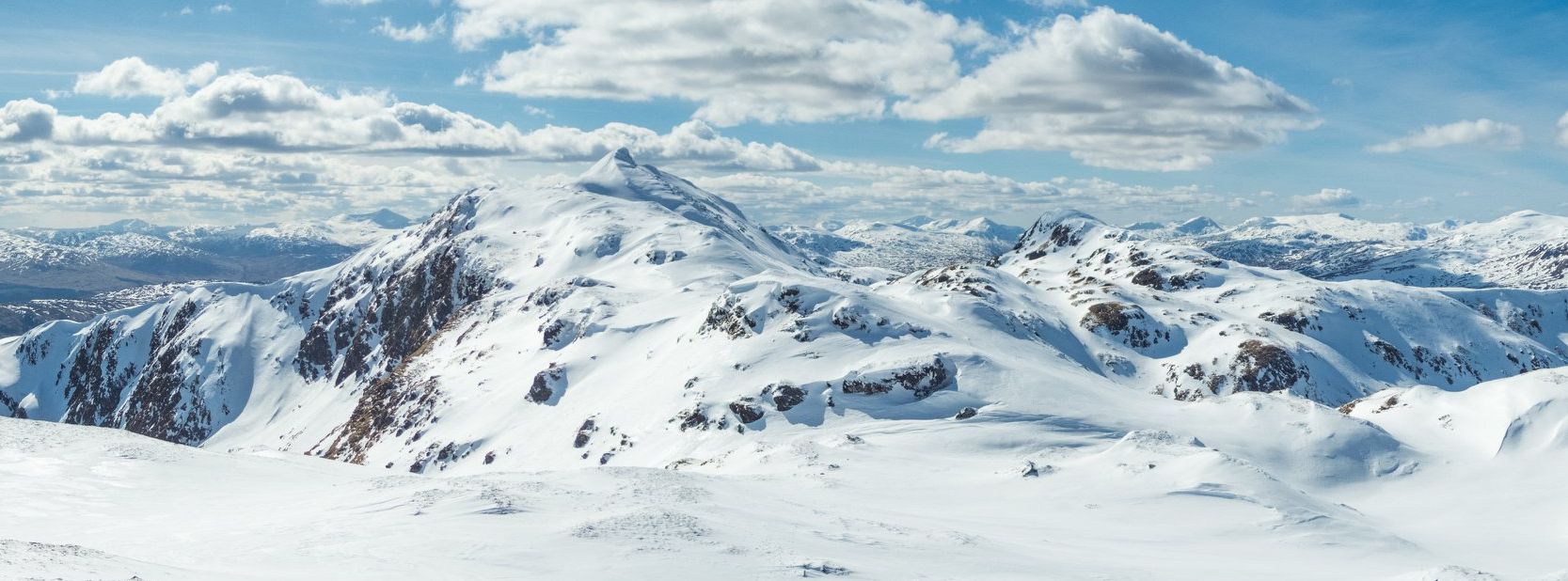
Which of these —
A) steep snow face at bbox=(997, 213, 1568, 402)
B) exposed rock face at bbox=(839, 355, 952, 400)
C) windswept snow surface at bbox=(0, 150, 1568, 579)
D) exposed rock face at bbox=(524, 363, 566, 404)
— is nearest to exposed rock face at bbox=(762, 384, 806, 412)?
windswept snow surface at bbox=(0, 150, 1568, 579)

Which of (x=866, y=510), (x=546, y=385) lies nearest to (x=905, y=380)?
(x=866, y=510)

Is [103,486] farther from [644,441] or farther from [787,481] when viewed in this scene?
[644,441]

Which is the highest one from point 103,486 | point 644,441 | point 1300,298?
point 1300,298

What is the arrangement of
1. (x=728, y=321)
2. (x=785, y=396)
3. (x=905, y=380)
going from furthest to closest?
(x=728, y=321) → (x=905, y=380) → (x=785, y=396)

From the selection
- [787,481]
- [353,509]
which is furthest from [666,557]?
[787,481]

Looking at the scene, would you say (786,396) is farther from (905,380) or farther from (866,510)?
(866,510)

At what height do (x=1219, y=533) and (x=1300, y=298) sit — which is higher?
(x=1300, y=298)

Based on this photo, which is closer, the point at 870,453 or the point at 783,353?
the point at 870,453
